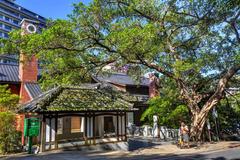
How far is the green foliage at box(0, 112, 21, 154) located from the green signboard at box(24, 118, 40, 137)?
85.0 inches

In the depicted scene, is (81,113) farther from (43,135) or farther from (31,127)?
(31,127)

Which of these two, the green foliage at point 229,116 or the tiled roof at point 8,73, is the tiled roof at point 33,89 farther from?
the green foliage at point 229,116

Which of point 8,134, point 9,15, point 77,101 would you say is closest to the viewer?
point 8,134

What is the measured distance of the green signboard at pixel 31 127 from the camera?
17.0 meters

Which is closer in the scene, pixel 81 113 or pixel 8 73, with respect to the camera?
pixel 81 113

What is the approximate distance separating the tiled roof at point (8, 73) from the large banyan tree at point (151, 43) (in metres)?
7.39

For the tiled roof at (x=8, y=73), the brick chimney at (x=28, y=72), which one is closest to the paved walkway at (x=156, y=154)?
the brick chimney at (x=28, y=72)

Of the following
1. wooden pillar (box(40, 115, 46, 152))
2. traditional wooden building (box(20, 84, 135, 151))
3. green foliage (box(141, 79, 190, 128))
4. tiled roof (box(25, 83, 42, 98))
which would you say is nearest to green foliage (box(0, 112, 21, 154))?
traditional wooden building (box(20, 84, 135, 151))

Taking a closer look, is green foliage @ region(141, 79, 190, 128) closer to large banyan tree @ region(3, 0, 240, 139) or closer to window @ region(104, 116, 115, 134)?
large banyan tree @ region(3, 0, 240, 139)

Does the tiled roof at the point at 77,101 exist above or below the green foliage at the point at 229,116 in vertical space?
above

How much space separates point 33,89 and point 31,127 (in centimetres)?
892

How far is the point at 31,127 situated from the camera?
56.2 feet

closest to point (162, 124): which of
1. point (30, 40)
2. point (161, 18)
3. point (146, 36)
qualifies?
point (161, 18)

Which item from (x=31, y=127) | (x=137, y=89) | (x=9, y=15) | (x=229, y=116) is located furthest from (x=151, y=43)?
(x=9, y=15)
